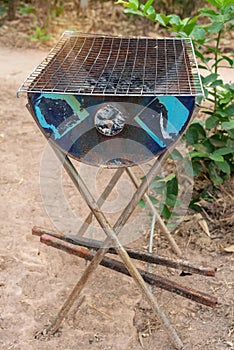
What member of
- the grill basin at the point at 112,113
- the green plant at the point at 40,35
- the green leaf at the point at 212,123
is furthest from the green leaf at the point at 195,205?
the green plant at the point at 40,35

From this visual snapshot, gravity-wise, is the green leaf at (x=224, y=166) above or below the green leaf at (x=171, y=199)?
above

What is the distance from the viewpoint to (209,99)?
10.1 ft

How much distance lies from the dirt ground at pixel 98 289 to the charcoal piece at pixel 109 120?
3.01ft

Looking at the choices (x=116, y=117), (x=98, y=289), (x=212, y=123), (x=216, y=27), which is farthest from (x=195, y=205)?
(x=116, y=117)

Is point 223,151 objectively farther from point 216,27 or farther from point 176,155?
point 216,27

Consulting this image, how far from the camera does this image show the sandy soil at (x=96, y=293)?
2336mm

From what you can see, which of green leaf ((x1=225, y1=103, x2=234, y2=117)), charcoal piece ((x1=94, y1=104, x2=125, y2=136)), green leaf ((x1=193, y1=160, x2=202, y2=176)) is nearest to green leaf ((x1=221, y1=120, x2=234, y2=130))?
green leaf ((x1=225, y1=103, x2=234, y2=117))

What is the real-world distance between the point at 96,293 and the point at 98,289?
0.03m

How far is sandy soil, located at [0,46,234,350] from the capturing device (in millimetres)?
2336

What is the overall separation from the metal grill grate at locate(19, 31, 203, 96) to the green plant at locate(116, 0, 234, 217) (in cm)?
18

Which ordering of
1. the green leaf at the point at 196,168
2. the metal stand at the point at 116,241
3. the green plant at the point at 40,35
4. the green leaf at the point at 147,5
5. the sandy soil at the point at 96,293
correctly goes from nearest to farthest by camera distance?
the metal stand at the point at 116,241 → the sandy soil at the point at 96,293 → the green leaf at the point at 147,5 → the green leaf at the point at 196,168 → the green plant at the point at 40,35

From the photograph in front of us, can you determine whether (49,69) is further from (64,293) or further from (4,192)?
(4,192)

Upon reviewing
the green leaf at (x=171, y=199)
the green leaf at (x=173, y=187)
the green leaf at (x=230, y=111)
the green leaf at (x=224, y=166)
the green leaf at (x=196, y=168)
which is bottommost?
the green leaf at (x=171, y=199)

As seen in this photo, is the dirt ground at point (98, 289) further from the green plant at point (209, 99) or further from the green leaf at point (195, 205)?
the green plant at point (209, 99)
